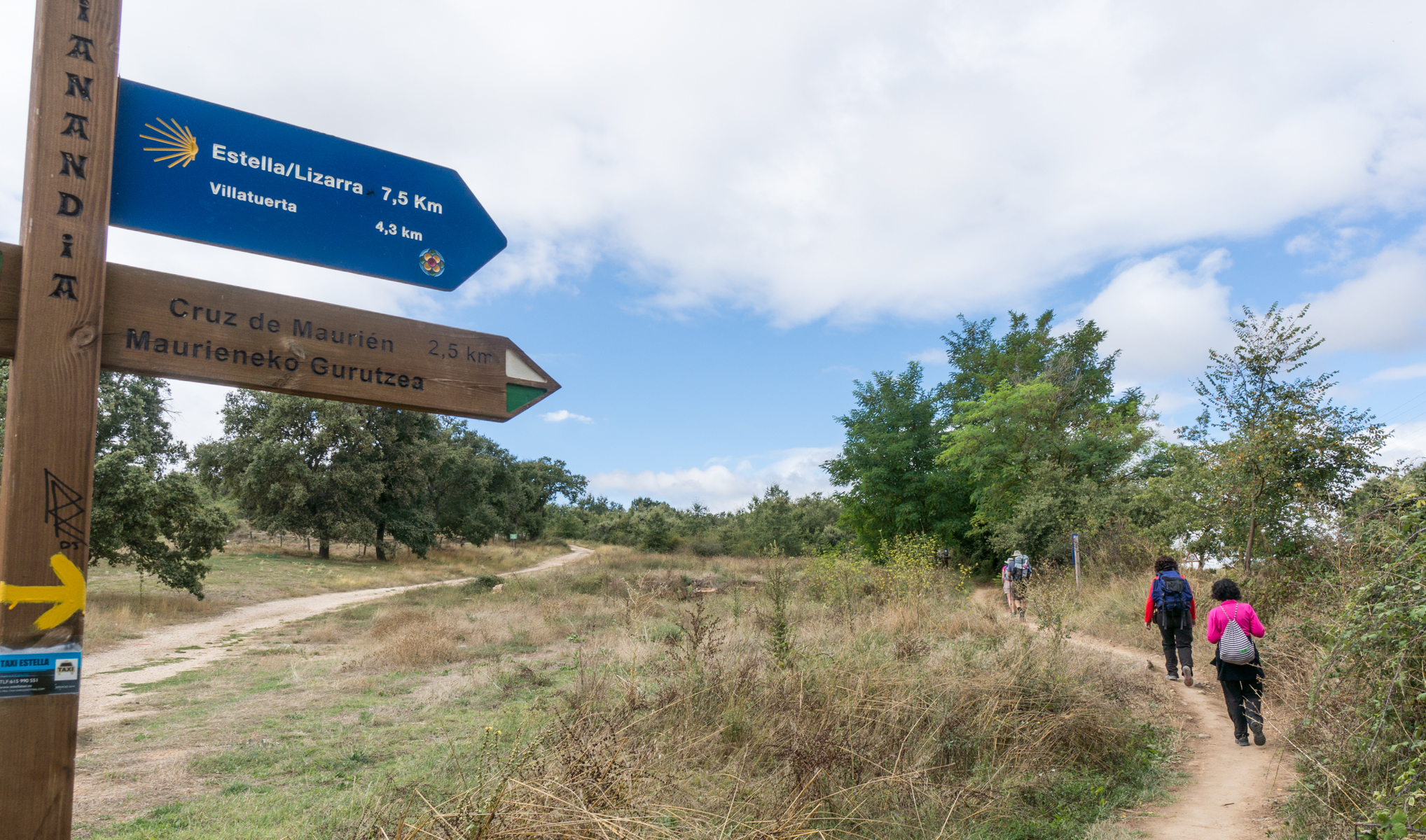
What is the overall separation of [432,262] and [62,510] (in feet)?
4.42

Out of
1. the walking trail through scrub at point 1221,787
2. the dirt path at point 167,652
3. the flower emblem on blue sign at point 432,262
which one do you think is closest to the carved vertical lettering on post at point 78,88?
the flower emblem on blue sign at point 432,262

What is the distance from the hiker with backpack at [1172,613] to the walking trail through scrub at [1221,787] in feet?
3.49

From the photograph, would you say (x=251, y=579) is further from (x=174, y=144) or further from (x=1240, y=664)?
(x=1240, y=664)

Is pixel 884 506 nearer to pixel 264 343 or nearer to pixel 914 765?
pixel 914 765

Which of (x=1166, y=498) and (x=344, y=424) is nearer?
(x=1166, y=498)

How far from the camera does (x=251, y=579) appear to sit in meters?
24.9

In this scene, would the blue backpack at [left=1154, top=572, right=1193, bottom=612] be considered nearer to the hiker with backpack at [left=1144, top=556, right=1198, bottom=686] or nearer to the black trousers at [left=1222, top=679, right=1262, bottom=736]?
the hiker with backpack at [left=1144, top=556, right=1198, bottom=686]

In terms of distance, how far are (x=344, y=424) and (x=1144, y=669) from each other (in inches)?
1356

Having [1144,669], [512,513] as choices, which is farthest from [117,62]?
[512,513]

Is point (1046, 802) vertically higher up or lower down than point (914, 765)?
lower down

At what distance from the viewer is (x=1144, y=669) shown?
355 inches

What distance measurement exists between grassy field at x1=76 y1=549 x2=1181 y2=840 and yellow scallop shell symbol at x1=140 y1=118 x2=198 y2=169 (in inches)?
89.9

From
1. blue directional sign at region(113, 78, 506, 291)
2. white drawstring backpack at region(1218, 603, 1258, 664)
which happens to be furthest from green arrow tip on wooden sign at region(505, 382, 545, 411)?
white drawstring backpack at region(1218, 603, 1258, 664)

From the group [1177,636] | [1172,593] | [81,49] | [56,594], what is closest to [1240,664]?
[1172,593]
